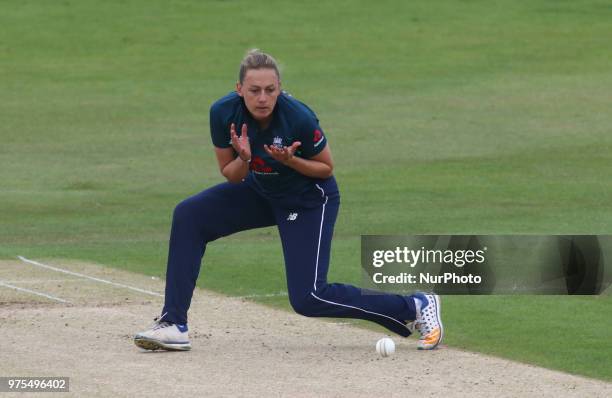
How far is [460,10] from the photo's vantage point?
123ft

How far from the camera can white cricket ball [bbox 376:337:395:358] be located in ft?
31.9

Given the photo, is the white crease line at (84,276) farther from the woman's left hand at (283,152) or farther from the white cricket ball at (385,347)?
the woman's left hand at (283,152)

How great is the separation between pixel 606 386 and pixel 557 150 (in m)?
14.1

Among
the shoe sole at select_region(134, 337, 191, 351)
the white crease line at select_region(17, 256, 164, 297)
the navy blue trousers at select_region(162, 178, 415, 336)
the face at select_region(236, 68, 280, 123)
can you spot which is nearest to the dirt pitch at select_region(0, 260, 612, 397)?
the shoe sole at select_region(134, 337, 191, 351)

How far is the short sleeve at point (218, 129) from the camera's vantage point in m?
9.74

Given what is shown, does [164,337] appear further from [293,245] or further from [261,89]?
[261,89]

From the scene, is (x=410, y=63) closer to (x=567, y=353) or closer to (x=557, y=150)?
(x=557, y=150)

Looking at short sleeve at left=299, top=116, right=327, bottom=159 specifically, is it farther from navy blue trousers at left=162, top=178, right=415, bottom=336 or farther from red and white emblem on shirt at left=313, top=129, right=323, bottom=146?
navy blue trousers at left=162, top=178, right=415, bottom=336

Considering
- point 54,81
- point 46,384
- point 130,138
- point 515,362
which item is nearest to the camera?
point 46,384

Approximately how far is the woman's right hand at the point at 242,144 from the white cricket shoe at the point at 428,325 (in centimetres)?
159

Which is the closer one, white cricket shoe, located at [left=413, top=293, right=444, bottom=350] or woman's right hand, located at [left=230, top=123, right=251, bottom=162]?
woman's right hand, located at [left=230, top=123, right=251, bottom=162]

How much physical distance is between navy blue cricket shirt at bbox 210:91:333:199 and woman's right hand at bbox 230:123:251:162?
15cm

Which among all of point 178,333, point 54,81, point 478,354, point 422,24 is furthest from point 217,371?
point 422,24

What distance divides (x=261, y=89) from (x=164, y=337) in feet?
5.73
